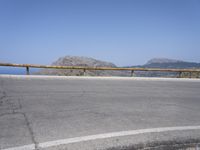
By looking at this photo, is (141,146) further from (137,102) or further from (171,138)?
(137,102)

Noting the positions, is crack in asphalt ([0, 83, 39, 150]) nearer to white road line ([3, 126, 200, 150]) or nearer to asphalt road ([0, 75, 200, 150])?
asphalt road ([0, 75, 200, 150])

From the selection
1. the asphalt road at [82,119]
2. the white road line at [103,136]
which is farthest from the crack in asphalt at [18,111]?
the white road line at [103,136]

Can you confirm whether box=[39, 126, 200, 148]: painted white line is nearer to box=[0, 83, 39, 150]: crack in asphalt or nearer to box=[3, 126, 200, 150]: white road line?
box=[3, 126, 200, 150]: white road line

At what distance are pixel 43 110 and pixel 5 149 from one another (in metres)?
2.24

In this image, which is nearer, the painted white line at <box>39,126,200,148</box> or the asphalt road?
the painted white line at <box>39,126,200,148</box>

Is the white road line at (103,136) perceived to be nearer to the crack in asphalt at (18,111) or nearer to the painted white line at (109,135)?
the painted white line at (109,135)

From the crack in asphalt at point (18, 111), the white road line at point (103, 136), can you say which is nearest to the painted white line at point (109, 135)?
the white road line at point (103, 136)

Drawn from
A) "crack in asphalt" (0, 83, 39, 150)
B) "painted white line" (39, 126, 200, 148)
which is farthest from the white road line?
"crack in asphalt" (0, 83, 39, 150)

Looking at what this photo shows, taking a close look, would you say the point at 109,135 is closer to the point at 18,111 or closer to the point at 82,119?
the point at 82,119

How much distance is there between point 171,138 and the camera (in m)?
4.23

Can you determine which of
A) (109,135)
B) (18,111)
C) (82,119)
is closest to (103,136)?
(109,135)

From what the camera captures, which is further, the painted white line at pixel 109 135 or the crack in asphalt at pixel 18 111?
the crack in asphalt at pixel 18 111

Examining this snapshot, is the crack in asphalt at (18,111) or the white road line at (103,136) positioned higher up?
the crack in asphalt at (18,111)

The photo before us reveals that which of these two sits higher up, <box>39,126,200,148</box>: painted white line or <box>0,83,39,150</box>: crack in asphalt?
<box>0,83,39,150</box>: crack in asphalt
